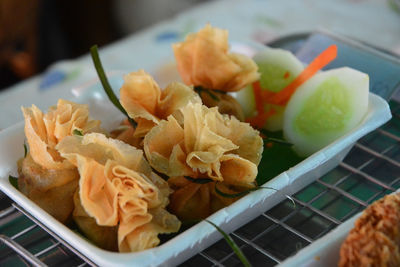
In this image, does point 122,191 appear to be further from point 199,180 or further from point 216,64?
point 216,64

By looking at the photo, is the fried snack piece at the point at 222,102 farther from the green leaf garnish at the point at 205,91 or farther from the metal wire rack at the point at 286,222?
the metal wire rack at the point at 286,222

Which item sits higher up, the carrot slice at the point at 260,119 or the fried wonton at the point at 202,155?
the fried wonton at the point at 202,155

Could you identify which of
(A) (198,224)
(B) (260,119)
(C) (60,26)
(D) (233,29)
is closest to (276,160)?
(B) (260,119)

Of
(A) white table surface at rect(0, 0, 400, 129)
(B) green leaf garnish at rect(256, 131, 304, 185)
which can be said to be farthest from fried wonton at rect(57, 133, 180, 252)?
(A) white table surface at rect(0, 0, 400, 129)

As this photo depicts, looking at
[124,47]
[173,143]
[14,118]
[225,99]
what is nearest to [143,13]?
[124,47]

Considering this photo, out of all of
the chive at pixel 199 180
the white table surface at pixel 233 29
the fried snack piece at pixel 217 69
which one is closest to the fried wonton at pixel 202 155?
the chive at pixel 199 180

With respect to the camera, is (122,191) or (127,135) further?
(127,135)

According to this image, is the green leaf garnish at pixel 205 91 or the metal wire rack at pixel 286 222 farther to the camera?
the green leaf garnish at pixel 205 91
